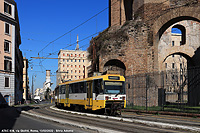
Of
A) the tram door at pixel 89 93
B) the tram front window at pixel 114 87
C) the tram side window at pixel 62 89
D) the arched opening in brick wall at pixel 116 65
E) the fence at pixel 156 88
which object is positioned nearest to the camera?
the tram front window at pixel 114 87

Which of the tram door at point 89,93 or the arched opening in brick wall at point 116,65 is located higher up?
the arched opening in brick wall at point 116,65

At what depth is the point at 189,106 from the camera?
16.7 meters

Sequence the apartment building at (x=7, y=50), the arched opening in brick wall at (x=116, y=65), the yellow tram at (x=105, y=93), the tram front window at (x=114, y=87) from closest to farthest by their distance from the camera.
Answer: the yellow tram at (x=105, y=93), the tram front window at (x=114, y=87), the arched opening in brick wall at (x=116, y=65), the apartment building at (x=7, y=50)

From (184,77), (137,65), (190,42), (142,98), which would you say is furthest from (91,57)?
(190,42)

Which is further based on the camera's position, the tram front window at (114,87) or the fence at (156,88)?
the fence at (156,88)

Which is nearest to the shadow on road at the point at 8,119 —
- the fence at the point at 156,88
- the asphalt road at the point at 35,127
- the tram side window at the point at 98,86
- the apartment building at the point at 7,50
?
the asphalt road at the point at 35,127

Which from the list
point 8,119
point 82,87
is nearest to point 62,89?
point 82,87

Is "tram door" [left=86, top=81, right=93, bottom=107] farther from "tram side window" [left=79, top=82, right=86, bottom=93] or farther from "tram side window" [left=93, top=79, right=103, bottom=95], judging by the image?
"tram side window" [left=79, top=82, right=86, bottom=93]

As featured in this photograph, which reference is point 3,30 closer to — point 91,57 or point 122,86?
point 91,57

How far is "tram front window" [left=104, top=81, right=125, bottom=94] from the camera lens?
16.5 meters

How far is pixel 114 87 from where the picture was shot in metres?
16.8

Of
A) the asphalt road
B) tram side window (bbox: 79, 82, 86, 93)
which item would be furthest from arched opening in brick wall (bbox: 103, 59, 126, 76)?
the asphalt road

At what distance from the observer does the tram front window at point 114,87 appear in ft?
54.0

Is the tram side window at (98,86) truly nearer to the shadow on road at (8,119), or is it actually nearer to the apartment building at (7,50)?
the shadow on road at (8,119)
